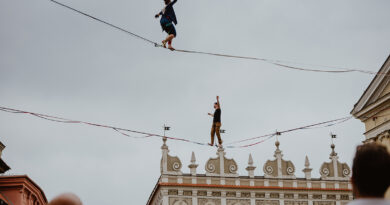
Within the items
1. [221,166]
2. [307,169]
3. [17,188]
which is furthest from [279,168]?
[17,188]

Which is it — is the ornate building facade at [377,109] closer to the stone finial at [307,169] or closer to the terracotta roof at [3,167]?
the stone finial at [307,169]

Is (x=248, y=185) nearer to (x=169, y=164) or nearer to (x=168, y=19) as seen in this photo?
(x=169, y=164)

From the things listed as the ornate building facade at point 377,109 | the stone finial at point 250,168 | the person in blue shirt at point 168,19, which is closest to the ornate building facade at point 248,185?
the stone finial at point 250,168

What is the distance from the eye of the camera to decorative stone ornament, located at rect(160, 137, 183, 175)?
119 feet

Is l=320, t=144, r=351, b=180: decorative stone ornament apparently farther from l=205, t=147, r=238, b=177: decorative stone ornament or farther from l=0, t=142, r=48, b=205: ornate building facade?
l=0, t=142, r=48, b=205: ornate building facade

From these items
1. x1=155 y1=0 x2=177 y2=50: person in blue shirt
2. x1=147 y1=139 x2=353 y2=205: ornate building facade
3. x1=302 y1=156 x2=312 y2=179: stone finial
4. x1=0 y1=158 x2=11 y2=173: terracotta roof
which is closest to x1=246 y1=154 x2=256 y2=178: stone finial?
x1=147 y1=139 x2=353 y2=205: ornate building facade

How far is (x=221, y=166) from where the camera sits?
3728 centimetres

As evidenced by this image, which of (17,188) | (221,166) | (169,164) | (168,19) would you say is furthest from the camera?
(221,166)

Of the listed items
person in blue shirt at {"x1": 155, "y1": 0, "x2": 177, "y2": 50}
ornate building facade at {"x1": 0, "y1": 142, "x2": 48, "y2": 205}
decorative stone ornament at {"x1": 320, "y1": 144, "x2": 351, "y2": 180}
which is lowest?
ornate building facade at {"x1": 0, "y1": 142, "x2": 48, "y2": 205}

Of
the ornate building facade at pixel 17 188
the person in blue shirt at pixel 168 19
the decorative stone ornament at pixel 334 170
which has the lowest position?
the ornate building facade at pixel 17 188

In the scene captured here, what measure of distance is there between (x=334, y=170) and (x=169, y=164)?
10918 mm

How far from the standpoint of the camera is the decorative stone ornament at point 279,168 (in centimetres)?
3781

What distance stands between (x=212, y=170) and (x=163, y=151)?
10.9ft

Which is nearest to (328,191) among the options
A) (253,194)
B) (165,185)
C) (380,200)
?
(253,194)
